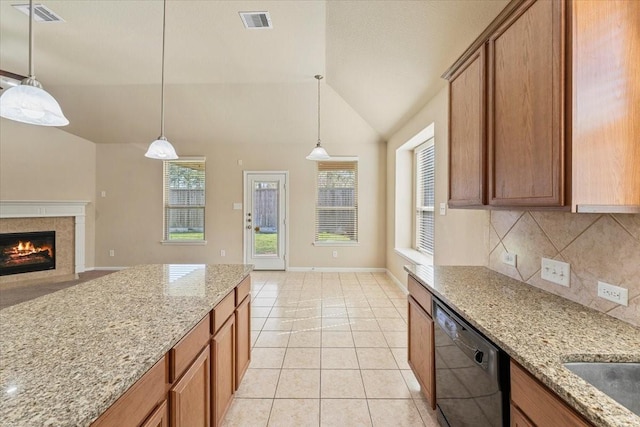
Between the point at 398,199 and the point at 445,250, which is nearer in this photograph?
the point at 445,250

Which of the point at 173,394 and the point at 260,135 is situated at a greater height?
the point at 260,135

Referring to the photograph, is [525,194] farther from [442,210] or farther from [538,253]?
[442,210]

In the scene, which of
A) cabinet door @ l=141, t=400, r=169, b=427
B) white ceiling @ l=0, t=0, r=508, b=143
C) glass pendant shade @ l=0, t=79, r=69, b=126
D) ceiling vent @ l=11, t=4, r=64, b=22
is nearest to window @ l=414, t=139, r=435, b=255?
white ceiling @ l=0, t=0, r=508, b=143

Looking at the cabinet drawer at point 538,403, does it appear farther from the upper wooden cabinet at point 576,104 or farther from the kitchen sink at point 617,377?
the upper wooden cabinet at point 576,104

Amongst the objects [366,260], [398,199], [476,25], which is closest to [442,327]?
[476,25]

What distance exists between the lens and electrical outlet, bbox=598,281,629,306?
1.16 meters

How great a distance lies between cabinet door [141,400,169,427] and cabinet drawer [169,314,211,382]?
0.31ft

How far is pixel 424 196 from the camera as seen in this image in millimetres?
4426

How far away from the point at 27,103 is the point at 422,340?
8.59 ft

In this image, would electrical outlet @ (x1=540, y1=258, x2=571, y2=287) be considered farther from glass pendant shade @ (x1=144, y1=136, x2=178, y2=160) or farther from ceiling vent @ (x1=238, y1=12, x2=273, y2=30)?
ceiling vent @ (x1=238, y1=12, x2=273, y2=30)

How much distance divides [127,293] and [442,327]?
171 cm

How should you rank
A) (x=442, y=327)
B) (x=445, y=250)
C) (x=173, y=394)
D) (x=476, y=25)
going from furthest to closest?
1. (x=445, y=250)
2. (x=476, y=25)
3. (x=442, y=327)
4. (x=173, y=394)

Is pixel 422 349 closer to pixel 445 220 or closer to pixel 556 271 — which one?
pixel 556 271

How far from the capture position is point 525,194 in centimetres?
130
